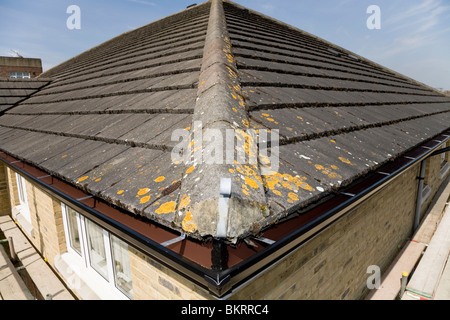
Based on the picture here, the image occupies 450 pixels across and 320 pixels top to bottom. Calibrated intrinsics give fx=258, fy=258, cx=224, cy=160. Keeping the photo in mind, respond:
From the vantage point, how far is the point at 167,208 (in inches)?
48.3

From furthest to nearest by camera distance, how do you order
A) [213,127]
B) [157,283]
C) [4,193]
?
1. [4,193]
2. [157,283]
3. [213,127]

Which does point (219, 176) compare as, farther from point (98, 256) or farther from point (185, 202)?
point (98, 256)

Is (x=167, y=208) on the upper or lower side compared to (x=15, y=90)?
lower

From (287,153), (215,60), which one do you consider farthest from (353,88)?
(287,153)

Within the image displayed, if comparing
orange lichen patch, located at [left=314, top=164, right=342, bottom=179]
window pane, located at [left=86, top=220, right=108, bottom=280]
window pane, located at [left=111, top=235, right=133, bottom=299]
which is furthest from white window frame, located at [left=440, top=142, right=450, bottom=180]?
window pane, located at [left=86, top=220, right=108, bottom=280]

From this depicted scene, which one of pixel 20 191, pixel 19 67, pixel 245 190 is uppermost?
pixel 19 67

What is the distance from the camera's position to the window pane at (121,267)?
8.21ft

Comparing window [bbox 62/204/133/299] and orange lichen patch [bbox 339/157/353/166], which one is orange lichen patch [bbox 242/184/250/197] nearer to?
orange lichen patch [bbox 339/157/353/166]

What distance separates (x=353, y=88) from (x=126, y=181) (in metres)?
4.54

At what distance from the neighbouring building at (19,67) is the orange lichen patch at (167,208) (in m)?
37.3

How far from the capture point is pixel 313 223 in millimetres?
1324

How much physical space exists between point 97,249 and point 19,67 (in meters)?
38.4

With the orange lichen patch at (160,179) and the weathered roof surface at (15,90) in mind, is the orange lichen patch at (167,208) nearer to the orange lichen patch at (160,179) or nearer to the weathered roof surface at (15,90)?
the orange lichen patch at (160,179)

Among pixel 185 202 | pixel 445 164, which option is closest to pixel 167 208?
pixel 185 202
